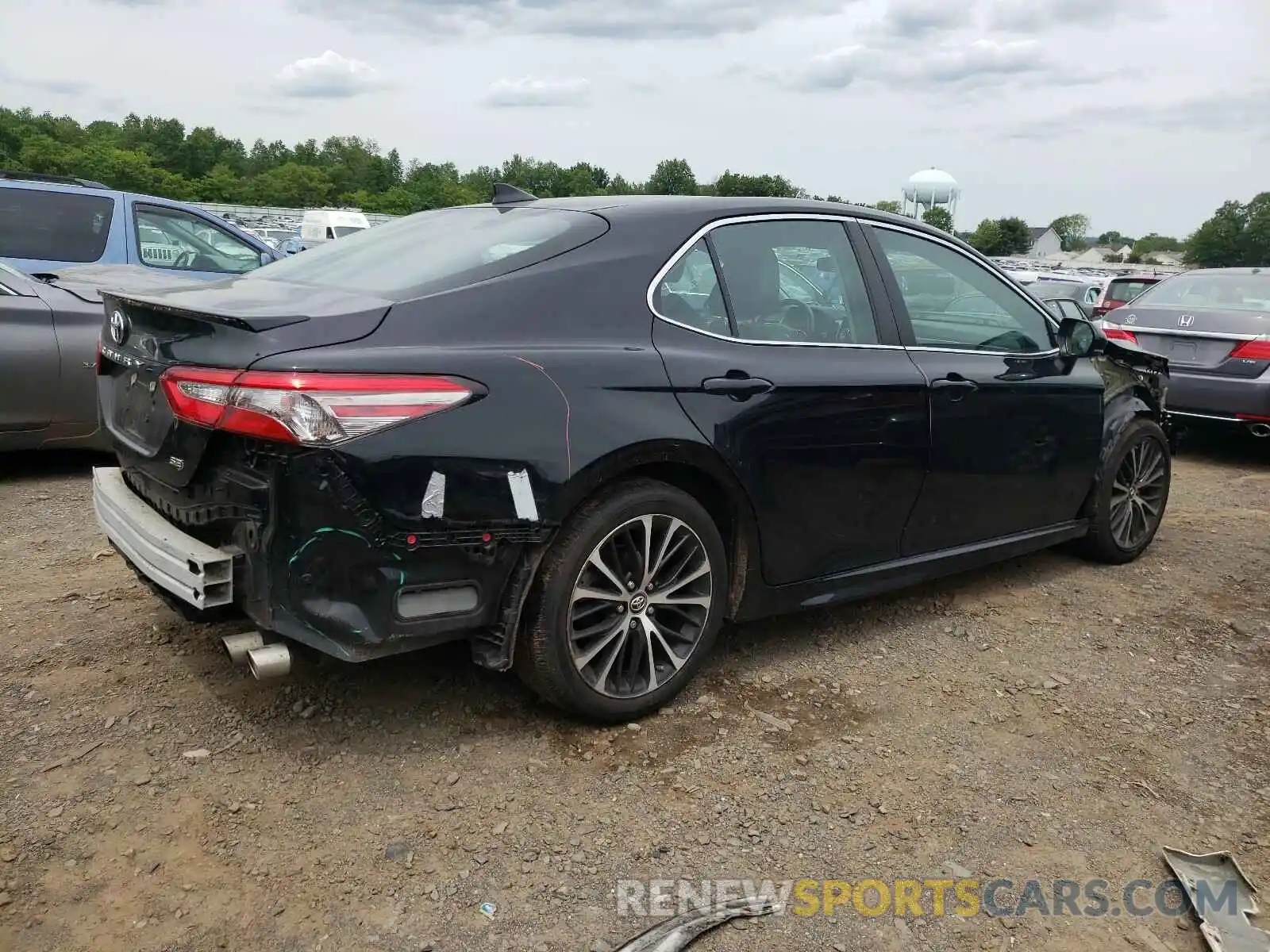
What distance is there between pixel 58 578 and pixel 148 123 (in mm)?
102539

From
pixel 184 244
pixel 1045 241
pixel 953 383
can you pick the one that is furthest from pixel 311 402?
pixel 1045 241

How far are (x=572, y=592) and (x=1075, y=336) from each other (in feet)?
9.11

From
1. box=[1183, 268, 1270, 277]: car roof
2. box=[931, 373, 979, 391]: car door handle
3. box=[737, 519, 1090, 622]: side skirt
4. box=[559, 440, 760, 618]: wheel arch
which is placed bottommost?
box=[737, 519, 1090, 622]: side skirt

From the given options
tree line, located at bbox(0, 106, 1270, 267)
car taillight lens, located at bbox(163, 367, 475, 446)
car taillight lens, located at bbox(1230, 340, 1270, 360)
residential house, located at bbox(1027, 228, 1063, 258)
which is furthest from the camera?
residential house, located at bbox(1027, 228, 1063, 258)

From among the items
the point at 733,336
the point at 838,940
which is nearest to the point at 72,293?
the point at 733,336

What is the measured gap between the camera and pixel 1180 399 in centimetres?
766

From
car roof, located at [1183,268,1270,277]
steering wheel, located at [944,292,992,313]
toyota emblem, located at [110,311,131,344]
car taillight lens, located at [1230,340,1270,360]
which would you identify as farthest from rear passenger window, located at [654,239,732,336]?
car roof, located at [1183,268,1270,277]

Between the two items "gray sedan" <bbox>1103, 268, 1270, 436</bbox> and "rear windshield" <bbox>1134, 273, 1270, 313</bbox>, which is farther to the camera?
"rear windshield" <bbox>1134, 273, 1270, 313</bbox>

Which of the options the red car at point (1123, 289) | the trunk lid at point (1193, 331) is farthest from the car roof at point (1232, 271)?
the red car at point (1123, 289)

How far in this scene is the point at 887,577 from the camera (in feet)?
12.3

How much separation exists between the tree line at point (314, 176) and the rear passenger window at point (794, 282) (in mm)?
45188

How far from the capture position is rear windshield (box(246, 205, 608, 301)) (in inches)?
114

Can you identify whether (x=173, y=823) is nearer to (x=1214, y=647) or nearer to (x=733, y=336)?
(x=733, y=336)

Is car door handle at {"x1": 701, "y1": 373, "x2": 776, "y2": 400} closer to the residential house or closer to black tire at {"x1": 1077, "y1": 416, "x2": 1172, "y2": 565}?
black tire at {"x1": 1077, "y1": 416, "x2": 1172, "y2": 565}
